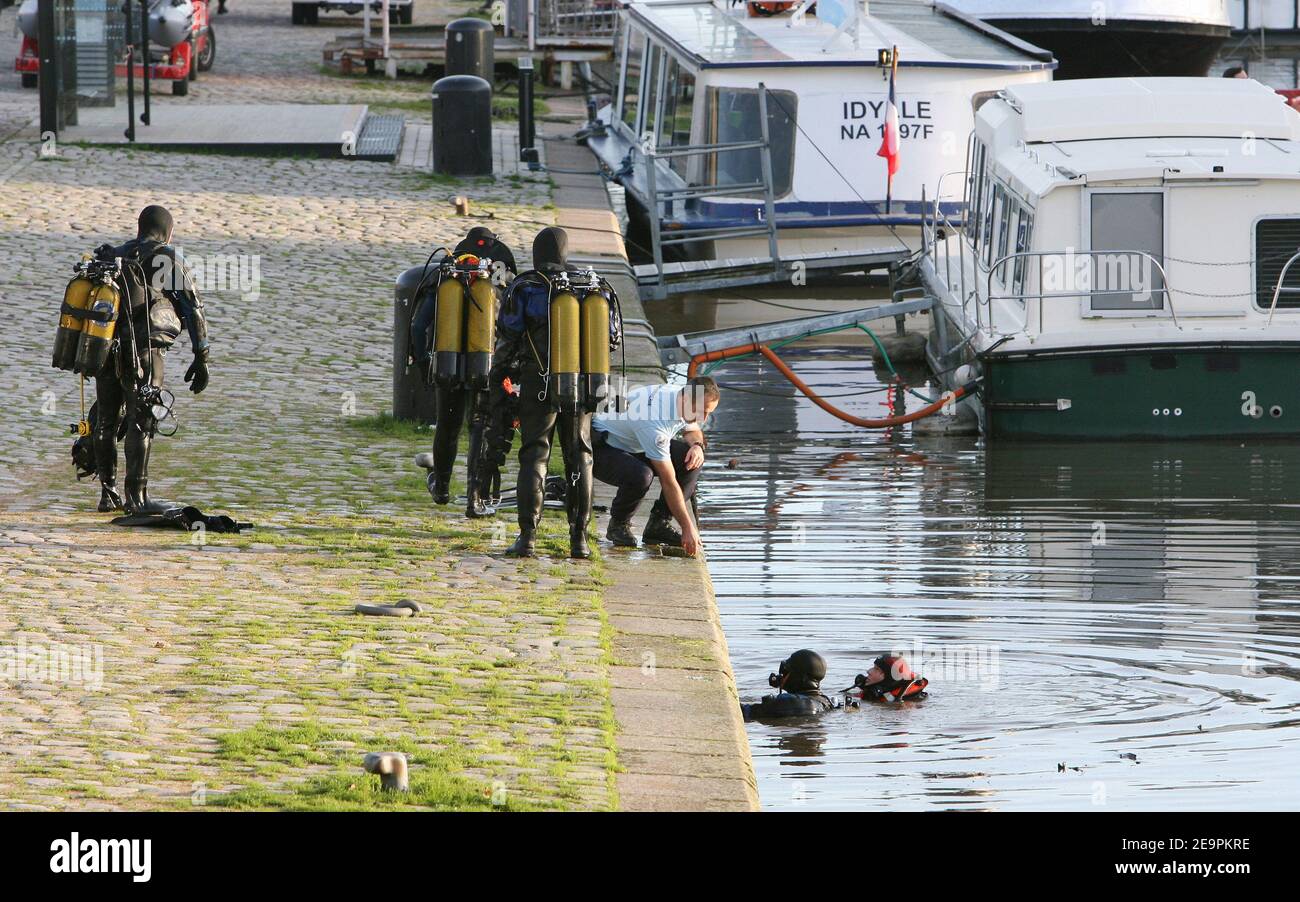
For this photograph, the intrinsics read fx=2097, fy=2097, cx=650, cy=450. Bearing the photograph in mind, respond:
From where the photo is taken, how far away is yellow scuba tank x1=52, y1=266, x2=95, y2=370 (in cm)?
1028

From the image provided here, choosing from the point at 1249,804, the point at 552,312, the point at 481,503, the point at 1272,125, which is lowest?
the point at 1249,804

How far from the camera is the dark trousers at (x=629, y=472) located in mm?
10531

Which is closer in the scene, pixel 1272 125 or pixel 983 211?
pixel 1272 125

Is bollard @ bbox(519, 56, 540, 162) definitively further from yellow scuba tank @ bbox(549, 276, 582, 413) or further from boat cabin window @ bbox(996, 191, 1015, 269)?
yellow scuba tank @ bbox(549, 276, 582, 413)

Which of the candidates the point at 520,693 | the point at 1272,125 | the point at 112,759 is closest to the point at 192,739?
the point at 112,759

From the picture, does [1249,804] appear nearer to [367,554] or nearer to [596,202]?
[367,554]

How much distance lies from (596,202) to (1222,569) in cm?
1189

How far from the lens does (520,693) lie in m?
7.90

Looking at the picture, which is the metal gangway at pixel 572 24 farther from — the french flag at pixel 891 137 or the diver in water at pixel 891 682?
the diver in water at pixel 891 682

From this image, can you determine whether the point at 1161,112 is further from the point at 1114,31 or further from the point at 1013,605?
the point at 1114,31

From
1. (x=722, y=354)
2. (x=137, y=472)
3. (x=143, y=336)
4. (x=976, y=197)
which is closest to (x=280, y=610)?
(x=137, y=472)

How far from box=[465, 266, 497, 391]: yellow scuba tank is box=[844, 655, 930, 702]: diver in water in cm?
268

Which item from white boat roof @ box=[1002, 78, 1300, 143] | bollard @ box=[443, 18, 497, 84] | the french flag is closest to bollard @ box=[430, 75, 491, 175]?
bollard @ box=[443, 18, 497, 84]

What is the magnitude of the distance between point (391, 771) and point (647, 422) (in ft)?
13.5
